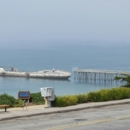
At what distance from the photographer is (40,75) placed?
142 meters

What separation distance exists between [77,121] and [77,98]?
17.3ft

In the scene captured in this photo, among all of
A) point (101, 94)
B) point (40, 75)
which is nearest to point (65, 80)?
point (40, 75)

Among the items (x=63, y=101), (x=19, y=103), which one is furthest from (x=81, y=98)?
(x=19, y=103)

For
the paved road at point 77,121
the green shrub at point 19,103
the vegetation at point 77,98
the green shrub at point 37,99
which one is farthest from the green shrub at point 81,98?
the green shrub at point 19,103

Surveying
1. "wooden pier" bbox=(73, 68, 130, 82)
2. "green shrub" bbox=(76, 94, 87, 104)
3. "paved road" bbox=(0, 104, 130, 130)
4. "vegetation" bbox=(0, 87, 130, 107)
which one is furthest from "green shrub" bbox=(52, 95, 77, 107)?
"wooden pier" bbox=(73, 68, 130, 82)

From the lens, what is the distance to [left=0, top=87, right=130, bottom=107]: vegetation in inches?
854

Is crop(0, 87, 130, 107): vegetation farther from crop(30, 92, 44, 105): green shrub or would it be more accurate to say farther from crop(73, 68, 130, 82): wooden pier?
crop(73, 68, 130, 82): wooden pier

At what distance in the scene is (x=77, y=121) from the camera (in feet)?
57.1

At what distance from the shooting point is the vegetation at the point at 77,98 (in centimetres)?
2169

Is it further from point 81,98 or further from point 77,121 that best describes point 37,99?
point 77,121

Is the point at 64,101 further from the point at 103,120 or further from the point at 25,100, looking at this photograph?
the point at 103,120

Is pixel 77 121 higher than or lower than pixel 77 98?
lower

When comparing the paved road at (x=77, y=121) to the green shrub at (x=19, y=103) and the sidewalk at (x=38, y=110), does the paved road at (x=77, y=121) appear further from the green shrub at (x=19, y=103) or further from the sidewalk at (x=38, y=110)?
the green shrub at (x=19, y=103)

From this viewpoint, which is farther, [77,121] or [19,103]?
[19,103]
